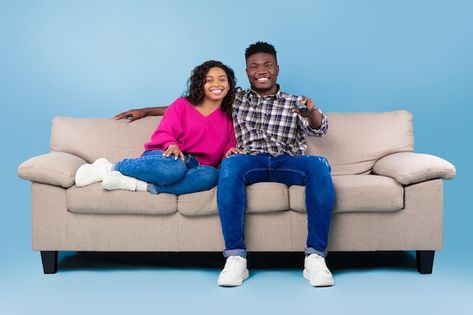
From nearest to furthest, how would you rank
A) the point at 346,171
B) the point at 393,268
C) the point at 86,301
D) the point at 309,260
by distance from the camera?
the point at 86,301, the point at 309,260, the point at 393,268, the point at 346,171

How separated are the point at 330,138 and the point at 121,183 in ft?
4.30

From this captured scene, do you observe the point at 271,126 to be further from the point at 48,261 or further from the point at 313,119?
the point at 48,261

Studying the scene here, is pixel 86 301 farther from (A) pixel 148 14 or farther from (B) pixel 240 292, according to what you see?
(A) pixel 148 14

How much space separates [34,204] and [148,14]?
1698 mm

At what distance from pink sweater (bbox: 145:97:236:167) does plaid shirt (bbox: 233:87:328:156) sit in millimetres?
87

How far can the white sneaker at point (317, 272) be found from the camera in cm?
381

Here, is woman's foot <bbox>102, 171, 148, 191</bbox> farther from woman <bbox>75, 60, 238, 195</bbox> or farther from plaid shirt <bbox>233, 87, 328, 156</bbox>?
plaid shirt <bbox>233, 87, 328, 156</bbox>

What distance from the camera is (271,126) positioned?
4.34 meters

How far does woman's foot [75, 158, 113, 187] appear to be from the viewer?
13.4ft

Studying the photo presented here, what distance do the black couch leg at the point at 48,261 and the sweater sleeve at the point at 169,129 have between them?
0.75 m

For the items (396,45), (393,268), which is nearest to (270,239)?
(393,268)

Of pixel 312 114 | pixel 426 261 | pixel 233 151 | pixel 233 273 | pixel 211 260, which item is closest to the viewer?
pixel 233 273

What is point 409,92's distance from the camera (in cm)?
527

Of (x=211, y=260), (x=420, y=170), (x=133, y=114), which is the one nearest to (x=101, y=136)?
(x=133, y=114)
